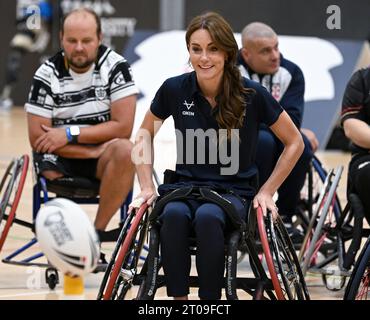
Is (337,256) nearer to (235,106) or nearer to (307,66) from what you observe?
(235,106)

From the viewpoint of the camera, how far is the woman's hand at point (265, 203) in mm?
4262

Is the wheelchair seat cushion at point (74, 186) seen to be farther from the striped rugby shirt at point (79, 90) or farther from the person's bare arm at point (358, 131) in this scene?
the person's bare arm at point (358, 131)

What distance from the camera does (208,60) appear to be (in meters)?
4.36

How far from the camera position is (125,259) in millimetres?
4184

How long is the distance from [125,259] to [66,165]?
1.79 meters

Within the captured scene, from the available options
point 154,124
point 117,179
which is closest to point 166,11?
point 117,179

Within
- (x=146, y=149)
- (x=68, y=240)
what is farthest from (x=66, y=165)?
(x=68, y=240)

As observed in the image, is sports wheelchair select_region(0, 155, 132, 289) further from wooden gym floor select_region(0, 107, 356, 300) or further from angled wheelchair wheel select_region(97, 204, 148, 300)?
angled wheelchair wheel select_region(97, 204, 148, 300)

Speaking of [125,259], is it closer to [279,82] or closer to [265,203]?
[265,203]

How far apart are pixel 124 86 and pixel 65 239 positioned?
9.37 ft

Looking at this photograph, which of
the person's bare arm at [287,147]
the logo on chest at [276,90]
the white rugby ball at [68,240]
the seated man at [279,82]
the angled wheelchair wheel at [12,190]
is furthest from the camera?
the logo on chest at [276,90]

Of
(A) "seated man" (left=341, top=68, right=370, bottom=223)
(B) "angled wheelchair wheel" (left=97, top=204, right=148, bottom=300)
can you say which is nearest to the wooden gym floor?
(A) "seated man" (left=341, top=68, right=370, bottom=223)

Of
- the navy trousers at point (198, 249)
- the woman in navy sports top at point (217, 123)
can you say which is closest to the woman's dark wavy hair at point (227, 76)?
the woman in navy sports top at point (217, 123)

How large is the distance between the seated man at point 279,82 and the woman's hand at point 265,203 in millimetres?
1475
